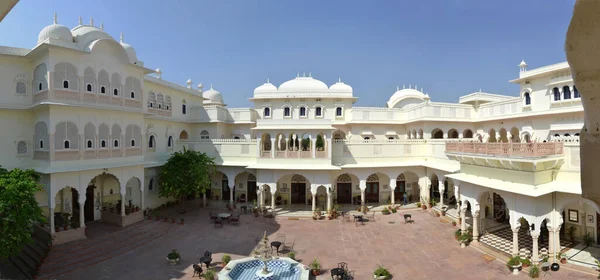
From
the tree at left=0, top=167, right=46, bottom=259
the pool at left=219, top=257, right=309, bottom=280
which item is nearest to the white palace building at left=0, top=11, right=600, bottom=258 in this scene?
the tree at left=0, top=167, right=46, bottom=259

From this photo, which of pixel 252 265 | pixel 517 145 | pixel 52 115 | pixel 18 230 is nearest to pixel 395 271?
pixel 252 265

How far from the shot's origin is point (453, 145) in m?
15.7

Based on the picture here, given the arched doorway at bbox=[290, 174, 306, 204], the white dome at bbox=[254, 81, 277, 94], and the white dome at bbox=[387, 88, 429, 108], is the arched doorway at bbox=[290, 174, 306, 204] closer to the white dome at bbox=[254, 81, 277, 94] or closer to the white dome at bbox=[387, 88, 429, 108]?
the white dome at bbox=[254, 81, 277, 94]

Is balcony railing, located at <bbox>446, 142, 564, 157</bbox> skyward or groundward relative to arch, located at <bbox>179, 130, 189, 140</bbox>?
groundward

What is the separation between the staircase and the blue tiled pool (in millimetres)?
7556

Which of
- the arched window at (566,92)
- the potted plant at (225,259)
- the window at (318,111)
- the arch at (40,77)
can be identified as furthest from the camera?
the window at (318,111)

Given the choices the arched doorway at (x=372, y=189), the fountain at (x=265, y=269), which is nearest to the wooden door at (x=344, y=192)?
the arched doorway at (x=372, y=189)

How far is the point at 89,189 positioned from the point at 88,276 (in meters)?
7.85

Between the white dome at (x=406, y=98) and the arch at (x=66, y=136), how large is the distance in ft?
86.6

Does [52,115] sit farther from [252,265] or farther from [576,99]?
[576,99]

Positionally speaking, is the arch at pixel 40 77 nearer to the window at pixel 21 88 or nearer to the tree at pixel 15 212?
the window at pixel 21 88

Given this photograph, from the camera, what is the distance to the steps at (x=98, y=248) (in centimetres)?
1198

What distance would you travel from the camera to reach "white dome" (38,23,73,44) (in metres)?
14.3

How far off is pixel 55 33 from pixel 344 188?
777 inches
